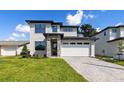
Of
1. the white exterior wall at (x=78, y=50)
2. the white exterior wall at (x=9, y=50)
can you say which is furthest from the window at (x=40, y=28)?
the white exterior wall at (x=9, y=50)

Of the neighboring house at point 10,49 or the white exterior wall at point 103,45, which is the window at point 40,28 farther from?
the white exterior wall at point 103,45

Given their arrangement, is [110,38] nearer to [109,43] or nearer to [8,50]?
[109,43]

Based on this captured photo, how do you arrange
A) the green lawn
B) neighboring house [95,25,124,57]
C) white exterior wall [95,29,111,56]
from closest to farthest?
the green lawn → neighboring house [95,25,124,57] → white exterior wall [95,29,111,56]

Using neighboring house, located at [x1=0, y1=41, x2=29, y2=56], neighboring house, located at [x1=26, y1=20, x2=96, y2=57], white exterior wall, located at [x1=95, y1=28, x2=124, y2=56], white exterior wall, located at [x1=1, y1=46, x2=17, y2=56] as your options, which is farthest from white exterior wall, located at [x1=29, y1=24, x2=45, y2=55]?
white exterior wall, located at [x1=95, y1=28, x2=124, y2=56]

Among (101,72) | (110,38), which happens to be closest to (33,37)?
(110,38)

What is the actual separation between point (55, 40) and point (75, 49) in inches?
137

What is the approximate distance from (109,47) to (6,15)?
19.0 m

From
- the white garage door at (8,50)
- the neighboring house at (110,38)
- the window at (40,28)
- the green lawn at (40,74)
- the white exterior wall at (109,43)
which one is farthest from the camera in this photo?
the white garage door at (8,50)

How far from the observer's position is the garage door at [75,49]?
867 inches

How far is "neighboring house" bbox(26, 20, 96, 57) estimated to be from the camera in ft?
70.1

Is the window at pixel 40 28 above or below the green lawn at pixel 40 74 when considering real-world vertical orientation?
above

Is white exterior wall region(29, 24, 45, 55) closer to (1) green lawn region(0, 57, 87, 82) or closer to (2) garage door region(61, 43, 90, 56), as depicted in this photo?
(2) garage door region(61, 43, 90, 56)
